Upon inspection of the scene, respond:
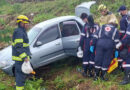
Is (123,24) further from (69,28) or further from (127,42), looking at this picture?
(69,28)

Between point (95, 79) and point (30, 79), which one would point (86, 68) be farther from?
point (30, 79)

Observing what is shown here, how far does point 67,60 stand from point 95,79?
1961 millimetres

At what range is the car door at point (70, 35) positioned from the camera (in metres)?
6.22

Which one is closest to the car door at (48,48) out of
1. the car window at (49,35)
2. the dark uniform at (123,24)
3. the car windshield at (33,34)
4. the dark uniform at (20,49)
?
the car window at (49,35)

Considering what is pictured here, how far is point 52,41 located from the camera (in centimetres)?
613

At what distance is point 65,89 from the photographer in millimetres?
5258

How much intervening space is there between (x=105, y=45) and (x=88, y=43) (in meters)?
0.61

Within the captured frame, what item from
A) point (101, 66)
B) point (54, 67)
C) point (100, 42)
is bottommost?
point (54, 67)

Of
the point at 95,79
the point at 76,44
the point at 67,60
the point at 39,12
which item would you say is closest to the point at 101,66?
the point at 95,79

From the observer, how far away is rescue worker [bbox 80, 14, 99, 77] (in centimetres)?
520

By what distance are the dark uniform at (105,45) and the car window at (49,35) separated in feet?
5.67

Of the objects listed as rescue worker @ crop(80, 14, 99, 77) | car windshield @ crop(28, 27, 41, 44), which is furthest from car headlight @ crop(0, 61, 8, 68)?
rescue worker @ crop(80, 14, 99, 77)

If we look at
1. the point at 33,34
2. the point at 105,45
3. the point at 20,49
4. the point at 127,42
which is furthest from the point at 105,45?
the point at 33,34

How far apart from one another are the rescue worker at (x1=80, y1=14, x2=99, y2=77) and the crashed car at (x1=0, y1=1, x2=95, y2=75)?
0.83 m
